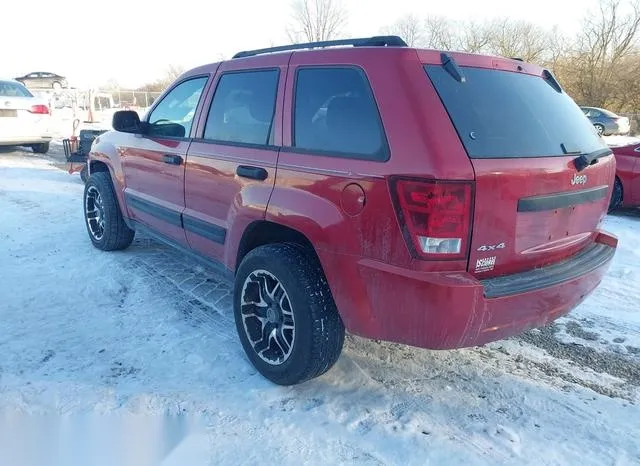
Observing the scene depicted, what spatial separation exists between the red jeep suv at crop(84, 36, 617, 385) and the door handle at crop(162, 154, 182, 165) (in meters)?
0.30

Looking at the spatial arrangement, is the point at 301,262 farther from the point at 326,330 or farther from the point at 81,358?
the point at 81,358

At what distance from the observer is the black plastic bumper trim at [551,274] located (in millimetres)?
2320

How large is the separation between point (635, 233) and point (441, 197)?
17.6 ft

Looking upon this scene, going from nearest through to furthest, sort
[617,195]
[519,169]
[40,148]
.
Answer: [519,169], [617,195], [40,148]

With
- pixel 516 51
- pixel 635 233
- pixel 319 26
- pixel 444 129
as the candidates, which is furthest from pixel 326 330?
pixel 516 51

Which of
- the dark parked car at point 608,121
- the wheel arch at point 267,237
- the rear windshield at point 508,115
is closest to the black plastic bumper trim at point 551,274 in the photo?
the rear windshield at point 508,115

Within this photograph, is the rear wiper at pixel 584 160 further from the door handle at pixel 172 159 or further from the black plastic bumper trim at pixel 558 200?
the door handle at pixel 172 159

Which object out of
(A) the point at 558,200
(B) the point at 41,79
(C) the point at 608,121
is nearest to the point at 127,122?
(A) the point at 558,200

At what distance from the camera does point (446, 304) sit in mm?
2189

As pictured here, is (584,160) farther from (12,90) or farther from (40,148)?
(40,148)

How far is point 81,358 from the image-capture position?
312 centimetres

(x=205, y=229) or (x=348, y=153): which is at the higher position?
(x=348, y=153)

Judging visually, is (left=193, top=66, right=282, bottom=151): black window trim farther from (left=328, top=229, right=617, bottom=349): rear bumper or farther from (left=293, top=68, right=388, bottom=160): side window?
(left=328, top=229, right=617, bottom=349): rear bumper

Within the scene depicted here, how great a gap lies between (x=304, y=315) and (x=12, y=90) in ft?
38.2
